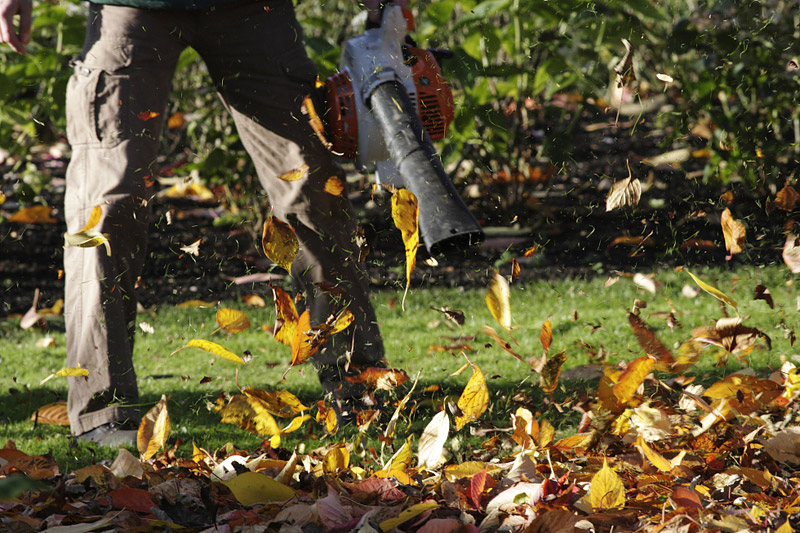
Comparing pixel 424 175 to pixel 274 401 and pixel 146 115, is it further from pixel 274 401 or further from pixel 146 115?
pixel 146 115

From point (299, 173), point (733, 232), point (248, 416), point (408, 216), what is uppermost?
point (299, 173)

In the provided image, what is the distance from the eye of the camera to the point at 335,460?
1.61 meters

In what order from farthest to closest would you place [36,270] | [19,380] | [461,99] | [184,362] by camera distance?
[36,270], [461,99], [184,362], [19,380]

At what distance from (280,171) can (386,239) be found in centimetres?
195

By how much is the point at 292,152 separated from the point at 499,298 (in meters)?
0.72

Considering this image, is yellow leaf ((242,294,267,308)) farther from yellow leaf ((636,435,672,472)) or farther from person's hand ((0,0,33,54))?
yellow leaf ((636,435,672,472))

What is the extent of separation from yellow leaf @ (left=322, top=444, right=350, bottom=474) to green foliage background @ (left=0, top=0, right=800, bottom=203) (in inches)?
69.9

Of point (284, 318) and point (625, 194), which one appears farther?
point (625, 194)

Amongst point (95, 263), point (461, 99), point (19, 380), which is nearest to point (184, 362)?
point (19, 380)

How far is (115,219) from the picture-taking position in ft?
6.46

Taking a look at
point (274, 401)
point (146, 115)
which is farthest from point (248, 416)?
point (146, 115)

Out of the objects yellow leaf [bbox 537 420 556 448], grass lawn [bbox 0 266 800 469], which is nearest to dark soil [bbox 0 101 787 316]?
grass lawn [bbox 0 266 800 469]

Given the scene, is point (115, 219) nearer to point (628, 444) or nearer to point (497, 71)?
point (628, 444)

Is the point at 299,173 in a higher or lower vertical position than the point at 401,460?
higher
